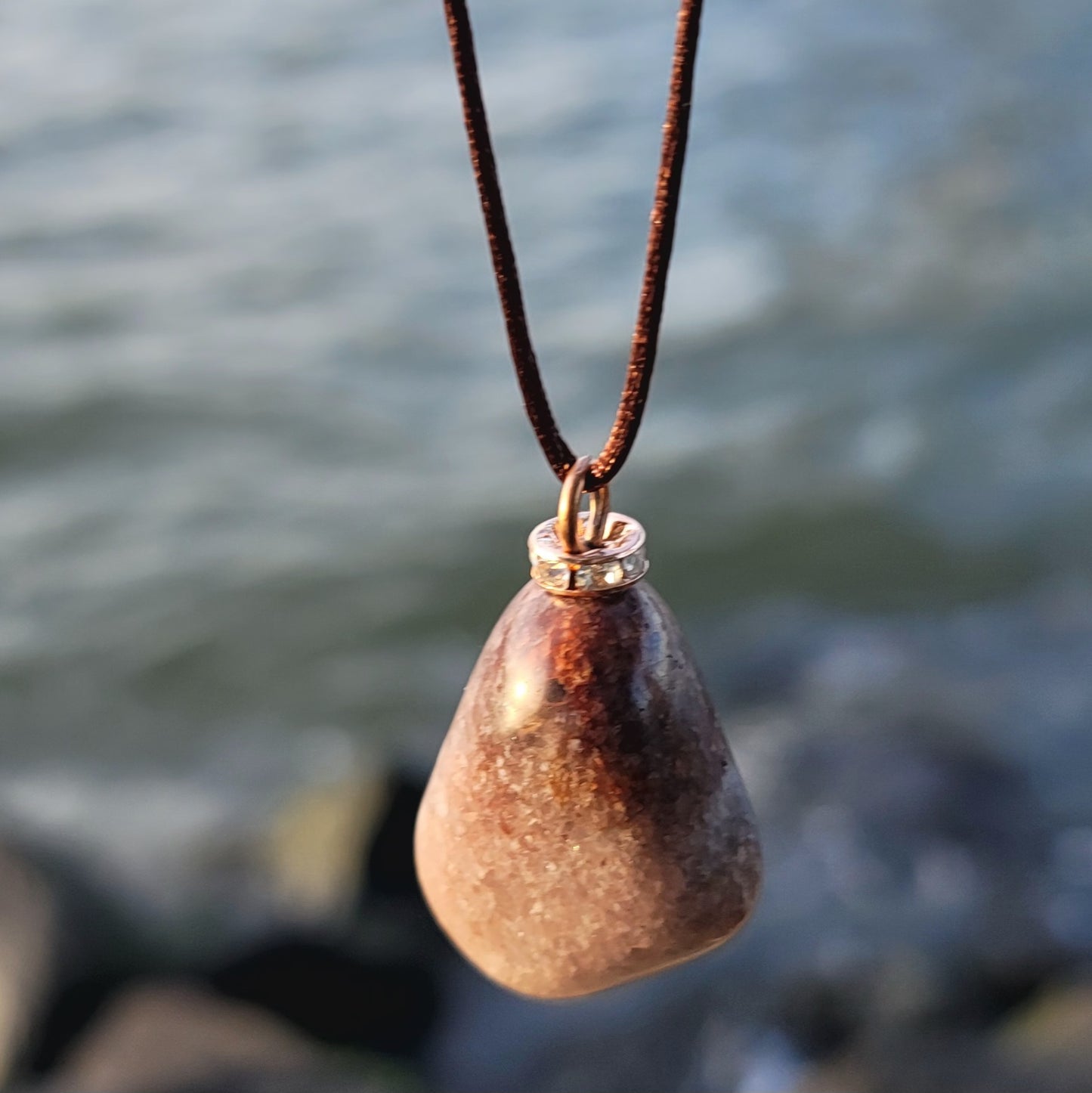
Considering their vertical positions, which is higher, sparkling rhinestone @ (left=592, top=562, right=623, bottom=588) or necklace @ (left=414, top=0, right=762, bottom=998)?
sparkling rhinestone @ (left=592, top=562, right=623, bottom=588)

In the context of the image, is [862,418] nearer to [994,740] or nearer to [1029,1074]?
[994,740]

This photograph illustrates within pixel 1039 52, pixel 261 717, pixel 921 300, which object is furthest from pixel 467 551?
pixel 1039 52

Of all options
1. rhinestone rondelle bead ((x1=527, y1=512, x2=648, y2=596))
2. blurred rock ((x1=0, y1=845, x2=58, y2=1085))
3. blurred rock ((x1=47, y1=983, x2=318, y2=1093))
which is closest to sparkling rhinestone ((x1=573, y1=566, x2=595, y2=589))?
rhinestone rondelle bead ((x1=527, y1=512, x2=648, y2=596))

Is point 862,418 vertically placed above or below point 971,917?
above

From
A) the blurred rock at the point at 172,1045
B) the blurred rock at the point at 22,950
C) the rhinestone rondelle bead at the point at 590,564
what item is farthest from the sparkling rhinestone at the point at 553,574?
the blurred rock at the point at 22,950

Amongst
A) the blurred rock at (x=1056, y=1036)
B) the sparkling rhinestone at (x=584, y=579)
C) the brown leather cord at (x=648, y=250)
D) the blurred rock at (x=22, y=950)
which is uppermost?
the brown leather cord at (x=648, y=250)

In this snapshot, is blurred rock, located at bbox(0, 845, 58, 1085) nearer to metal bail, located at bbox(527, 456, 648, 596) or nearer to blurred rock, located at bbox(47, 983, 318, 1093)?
blurred rock, located at bbox(47, 983, 318, 1093)

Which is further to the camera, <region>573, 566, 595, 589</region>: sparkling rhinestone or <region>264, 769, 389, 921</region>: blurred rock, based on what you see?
<region>264, 769, 389, 921</region>: blurred rock

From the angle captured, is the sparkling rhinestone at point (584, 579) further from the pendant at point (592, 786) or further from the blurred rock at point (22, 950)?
the blurred rock at point (22, 950)
